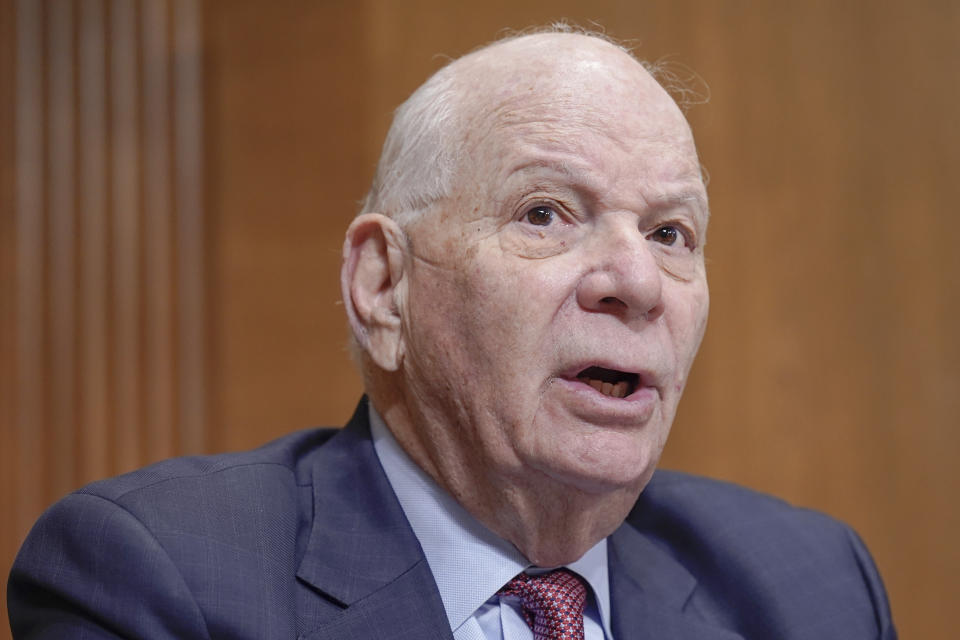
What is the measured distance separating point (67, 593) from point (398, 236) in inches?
26.0

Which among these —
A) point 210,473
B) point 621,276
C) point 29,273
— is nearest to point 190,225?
point 29,273

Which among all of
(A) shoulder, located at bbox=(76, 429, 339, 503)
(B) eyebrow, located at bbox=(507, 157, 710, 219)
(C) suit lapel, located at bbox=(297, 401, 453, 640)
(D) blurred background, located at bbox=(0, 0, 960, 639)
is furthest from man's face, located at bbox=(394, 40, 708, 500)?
(D) blurred background, located at bbox=(0, 0, 960, 639)

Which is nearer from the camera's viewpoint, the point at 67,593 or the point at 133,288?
the point at 67,593

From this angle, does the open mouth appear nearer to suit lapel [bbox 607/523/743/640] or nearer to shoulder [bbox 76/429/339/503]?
suit lapel [bbox 607/523/743/640]

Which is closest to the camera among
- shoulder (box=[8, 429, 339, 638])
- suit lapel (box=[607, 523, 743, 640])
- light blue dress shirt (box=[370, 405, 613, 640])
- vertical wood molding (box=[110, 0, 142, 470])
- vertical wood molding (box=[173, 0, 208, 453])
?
shoulder (box=[8, 429, 339, 638])

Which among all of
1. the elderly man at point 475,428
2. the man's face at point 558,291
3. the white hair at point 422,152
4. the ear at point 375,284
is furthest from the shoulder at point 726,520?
the white hair at point 422,152

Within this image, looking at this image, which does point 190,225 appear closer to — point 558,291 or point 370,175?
point 370,175

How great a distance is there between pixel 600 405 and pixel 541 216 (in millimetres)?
279

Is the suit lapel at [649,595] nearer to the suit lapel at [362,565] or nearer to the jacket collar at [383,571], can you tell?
the jacket collar at [383,571]

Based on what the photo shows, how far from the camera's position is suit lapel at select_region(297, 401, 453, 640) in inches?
51.1

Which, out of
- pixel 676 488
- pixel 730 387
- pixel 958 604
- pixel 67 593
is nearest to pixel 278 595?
pixel 67 593

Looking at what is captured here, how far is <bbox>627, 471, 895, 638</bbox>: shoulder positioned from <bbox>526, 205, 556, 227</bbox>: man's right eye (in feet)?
2.18

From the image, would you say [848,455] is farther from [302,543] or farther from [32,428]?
[32,428]

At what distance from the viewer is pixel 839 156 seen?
2.53 metres
